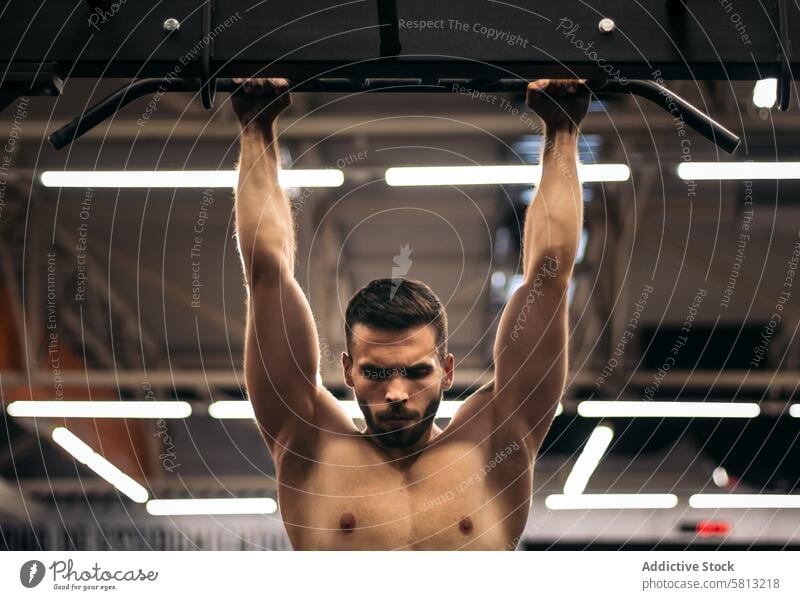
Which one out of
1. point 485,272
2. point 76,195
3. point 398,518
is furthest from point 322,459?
point 76,195

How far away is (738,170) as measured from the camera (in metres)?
0.84

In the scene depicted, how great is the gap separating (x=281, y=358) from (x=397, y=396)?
10 centimetres

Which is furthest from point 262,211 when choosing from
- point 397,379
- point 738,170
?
point 738,170

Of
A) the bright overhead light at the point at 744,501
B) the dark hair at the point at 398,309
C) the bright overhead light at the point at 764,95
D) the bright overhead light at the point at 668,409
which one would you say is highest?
the bright overhead light at the point at 764,95

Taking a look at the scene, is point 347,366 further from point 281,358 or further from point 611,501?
point 611,501

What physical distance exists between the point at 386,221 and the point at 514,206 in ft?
0.36

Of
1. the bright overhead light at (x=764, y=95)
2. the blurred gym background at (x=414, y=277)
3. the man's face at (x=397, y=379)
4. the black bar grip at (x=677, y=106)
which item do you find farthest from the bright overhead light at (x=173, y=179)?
the bright overhead light at (x=764, y=95)

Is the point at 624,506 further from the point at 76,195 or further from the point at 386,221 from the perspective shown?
the point at 76,195

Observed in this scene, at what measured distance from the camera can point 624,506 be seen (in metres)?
0.83

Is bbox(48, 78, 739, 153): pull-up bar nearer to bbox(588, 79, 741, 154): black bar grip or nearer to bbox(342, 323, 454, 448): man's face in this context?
bbox(588, 79, 741, 154): black bar grip

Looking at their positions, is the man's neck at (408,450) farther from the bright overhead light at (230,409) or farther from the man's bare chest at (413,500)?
the bright overhead light at (230,409)

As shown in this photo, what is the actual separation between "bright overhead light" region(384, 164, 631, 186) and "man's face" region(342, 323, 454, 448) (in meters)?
0.13

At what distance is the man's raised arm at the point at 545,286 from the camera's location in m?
0.79

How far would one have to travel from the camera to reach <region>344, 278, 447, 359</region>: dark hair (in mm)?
799
